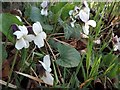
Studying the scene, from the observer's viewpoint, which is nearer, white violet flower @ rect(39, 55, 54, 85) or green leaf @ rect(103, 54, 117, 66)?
white violet flower @ rect(39, 55, 54, 85)

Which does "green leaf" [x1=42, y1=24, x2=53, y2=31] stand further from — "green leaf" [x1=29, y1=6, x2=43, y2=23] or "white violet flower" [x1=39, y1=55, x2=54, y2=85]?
"white violet flower" [x1=39, y1=55, x2=54, y2=85]

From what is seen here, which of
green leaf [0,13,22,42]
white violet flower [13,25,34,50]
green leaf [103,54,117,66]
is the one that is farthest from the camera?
green leaf [103,54,117,66]

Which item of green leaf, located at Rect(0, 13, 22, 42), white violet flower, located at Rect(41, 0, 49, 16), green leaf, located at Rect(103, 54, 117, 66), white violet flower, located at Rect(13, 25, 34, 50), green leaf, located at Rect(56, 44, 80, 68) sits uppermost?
white violet flower, located at Rect(41, 0, 49, 16)

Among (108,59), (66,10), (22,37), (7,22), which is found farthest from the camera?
(66,10)

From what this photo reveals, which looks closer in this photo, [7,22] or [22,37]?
[22,37]

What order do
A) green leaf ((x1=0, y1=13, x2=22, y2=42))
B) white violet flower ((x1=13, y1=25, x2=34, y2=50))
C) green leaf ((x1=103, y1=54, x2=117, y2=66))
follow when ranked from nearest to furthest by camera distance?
white violet flower ((x1=13, y1=25, x2=34, y2=50)) → green leaf ((x1=0, y1=13, x2=22, y2=42)) → green leaf ((x1=103, y1=54, x2=117, y2=66))

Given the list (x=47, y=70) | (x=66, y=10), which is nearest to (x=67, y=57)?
(x=47, y=70)

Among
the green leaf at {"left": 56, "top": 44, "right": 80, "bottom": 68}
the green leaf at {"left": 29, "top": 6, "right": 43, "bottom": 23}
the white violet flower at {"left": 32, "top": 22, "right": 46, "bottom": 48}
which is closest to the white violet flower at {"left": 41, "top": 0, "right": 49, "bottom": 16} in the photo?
the green leaf at {"left": 29, "top": 6, "right": 43, "bottom": 23}

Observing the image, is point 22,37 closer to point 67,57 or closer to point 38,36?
point 38,36
